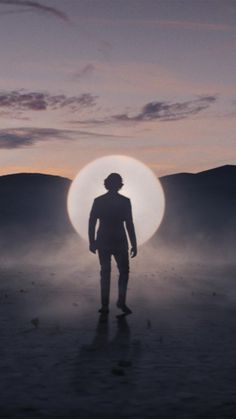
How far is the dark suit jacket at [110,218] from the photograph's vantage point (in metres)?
11.8

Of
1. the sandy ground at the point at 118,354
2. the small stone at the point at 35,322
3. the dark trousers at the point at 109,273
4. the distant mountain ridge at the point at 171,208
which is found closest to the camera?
the sandy ground at the point at 118,354

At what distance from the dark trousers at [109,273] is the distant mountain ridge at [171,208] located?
24366 millimetres

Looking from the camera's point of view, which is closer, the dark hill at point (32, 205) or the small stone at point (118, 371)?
the small stone at point (118, 371)

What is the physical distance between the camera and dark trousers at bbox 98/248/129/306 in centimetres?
1152

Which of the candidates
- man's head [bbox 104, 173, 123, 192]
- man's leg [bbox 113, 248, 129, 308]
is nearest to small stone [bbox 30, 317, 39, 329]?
man's leg [bbox 113, 248, 129, 308]

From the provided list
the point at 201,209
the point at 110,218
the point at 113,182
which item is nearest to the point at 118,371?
the point at 110,218

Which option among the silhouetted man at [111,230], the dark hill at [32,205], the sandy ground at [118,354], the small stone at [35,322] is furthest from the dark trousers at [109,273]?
the dark hill at [32,205]

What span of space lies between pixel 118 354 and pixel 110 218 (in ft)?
12.8

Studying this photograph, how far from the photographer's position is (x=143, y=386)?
6777mm

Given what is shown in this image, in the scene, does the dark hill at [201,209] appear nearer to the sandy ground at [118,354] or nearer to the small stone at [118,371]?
the sandy ground at [118,354]

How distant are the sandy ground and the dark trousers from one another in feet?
1.23

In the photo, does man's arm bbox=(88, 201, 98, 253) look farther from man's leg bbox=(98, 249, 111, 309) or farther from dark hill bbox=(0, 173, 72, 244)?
dark hill bbox=(0, 173, 72, 244)

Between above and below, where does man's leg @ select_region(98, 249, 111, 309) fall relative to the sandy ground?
above

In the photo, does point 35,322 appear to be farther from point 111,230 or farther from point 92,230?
point 111,230
